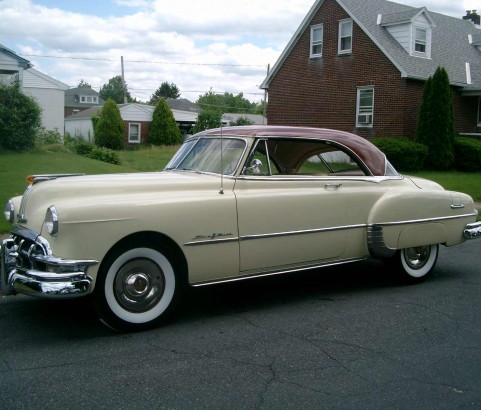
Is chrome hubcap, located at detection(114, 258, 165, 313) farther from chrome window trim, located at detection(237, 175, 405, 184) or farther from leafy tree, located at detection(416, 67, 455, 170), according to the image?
leafy tree, located at detection(416, 67, 455, 170)

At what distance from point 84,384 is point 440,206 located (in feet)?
14.6

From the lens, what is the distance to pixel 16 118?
20094mm

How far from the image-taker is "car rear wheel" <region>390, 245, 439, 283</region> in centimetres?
664

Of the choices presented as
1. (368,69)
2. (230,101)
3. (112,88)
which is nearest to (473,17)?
(368,69)

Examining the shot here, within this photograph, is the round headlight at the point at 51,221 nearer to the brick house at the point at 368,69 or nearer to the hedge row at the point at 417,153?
the hedge row at the point at 417,153

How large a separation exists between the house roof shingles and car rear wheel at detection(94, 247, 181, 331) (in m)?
20.5

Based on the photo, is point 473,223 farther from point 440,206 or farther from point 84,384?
point 84,384

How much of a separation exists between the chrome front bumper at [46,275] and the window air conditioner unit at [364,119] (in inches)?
869

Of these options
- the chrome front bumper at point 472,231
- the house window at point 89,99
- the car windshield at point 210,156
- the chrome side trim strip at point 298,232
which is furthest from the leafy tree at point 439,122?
the house window at point 89,99

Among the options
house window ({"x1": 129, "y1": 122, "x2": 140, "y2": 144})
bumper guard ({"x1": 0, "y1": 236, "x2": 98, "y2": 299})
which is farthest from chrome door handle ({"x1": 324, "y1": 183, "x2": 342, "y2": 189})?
house window ({"x1": 129, "y1": 122, "x2": 140, "y2": 144})

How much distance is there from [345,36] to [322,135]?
2115 cm

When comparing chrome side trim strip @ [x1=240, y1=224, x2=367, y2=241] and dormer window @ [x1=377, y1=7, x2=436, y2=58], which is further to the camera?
dormer window @ [x1=377, y1=7, x2=436, y2=58]

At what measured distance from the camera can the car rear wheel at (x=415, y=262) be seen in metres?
6.64

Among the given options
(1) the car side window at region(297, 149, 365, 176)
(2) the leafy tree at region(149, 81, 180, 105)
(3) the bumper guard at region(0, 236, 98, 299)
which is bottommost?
(3) the bumper guard at region(0, 236, 98, 299)
